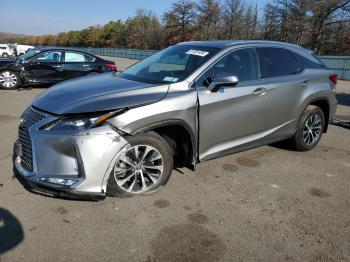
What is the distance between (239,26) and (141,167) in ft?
190

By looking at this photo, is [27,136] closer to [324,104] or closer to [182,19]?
[324,104]

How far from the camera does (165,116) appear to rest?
3582 mm

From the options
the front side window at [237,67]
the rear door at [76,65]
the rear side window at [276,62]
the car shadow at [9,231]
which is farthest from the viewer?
the rear door at [76,65]

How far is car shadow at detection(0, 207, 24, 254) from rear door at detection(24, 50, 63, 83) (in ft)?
28.6

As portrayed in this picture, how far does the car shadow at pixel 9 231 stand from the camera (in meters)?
2.85

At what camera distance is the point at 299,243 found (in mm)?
3027

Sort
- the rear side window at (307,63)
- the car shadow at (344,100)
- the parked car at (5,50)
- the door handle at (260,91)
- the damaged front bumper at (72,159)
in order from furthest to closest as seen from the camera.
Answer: the parked car at (5,50), the car shadow at (344,100), the rear side window at (307,63), the door handle at (260,91), the damaged front bumper at (72,159)

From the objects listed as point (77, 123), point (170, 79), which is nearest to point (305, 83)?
point (170, 79)

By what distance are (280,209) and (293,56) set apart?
8.22ft

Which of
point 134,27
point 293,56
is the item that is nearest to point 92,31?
point 134,27

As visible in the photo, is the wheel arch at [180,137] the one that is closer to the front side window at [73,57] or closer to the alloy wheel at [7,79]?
the front side window at [73,57]

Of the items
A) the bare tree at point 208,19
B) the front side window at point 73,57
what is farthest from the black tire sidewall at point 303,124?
the bare tree at point 208,19

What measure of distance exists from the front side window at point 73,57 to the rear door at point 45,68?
227 millimetres

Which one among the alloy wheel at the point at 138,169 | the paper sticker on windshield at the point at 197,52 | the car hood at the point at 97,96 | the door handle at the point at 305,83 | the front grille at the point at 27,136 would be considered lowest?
the alloy wheel at the point at 138,169
